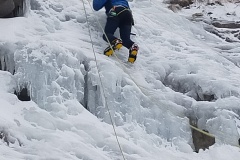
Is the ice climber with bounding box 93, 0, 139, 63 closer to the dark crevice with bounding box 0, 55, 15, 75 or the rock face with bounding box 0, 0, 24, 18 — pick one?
the rock face with bounding box 0, 0, 24, 18

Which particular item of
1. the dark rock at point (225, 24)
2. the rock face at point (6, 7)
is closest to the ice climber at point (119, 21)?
the rock face at point (6, 7)

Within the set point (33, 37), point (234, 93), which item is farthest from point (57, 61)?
point (234, 93)

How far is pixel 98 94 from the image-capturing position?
473 centimetres

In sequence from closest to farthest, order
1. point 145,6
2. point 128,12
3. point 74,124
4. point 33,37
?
point 74,124
point 33,37
point 128,12
point 145,6

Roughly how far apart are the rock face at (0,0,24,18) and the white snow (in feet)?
0.40

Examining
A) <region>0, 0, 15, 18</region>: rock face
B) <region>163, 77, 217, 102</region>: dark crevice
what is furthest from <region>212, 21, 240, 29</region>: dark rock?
<region>0, 0, 15, 18</region>: rock face

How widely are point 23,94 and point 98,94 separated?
0.79 meters

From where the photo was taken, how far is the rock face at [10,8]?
5.16 m

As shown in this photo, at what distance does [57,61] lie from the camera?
4781mm

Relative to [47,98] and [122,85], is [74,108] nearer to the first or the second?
[47,98]

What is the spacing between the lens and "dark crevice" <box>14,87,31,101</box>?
14.6 feet

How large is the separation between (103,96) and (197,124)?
3.69 feet

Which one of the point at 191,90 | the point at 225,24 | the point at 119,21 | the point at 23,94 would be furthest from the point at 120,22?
the point at 225,24

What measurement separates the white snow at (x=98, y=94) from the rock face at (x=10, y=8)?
0.12 m
